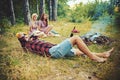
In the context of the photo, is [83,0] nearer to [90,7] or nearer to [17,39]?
[90,7]

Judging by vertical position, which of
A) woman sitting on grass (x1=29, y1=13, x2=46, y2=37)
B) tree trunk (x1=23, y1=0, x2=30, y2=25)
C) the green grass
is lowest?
the green grass

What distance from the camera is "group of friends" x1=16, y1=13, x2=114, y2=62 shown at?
267cm

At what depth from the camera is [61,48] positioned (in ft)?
8.91

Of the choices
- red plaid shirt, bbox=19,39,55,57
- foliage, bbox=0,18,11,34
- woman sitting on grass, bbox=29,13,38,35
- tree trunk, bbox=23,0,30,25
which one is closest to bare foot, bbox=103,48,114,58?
red plaid shirt, bbox=19,39,55,57

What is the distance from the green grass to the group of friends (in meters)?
0.03

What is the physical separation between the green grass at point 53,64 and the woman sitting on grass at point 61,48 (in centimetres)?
4

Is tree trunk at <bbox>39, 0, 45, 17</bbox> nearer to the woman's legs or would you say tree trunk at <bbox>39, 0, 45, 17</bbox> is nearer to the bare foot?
the woman's legs

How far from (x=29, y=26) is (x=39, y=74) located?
39 centimetres

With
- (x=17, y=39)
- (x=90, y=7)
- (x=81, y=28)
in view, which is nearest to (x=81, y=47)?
(x=81, y=28)

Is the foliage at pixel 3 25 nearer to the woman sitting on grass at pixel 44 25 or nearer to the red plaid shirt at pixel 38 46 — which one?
the red plaid shirt at pixel 38 46

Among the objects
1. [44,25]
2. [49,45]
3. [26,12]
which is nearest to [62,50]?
[49,45]

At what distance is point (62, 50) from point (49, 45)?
118mm

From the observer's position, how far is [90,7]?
108 inches

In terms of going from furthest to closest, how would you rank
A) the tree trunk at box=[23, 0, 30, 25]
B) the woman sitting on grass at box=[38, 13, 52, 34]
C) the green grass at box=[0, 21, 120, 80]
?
1. the tree trunk at box=[23, 0, 30, 25]
2. the woman sitting on grass at box=[38, 13, 52, 34]
3. the green grass at box=[0, 21, 120, 80]
